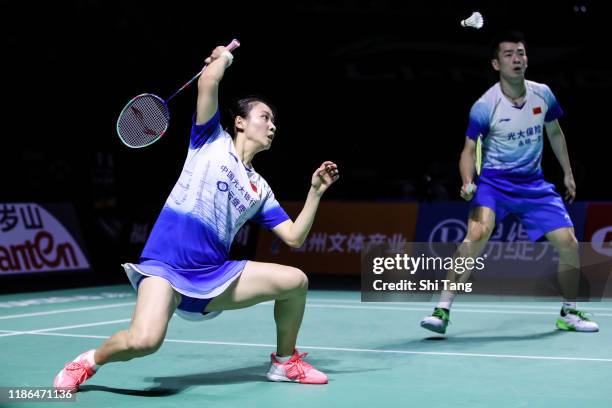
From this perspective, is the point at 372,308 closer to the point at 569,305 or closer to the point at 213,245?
the point at 569,305

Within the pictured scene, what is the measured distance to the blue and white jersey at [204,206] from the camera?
14.0 ft

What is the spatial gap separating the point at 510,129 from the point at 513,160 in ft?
0.67

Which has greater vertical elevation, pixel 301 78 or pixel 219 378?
pixel 301 78

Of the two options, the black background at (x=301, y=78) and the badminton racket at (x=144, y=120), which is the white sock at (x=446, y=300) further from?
the black background at (x=301, y=78)

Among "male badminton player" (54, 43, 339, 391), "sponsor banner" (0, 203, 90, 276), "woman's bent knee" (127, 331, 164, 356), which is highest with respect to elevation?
"male badminton player" (54, 43, 339, 391)

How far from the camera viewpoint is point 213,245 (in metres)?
4.35

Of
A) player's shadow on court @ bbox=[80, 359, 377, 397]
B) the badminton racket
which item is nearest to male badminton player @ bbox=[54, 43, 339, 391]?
player's shadow on court @ bbox=[80, 359, 377, 397]

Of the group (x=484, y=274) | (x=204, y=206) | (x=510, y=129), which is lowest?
(x=484, y=274)

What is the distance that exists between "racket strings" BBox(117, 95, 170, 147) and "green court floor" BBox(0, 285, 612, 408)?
1.16 meters

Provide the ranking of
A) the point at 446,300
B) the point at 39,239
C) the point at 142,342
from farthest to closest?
the point at 39,239
the point at 446,300
the point at 142,342

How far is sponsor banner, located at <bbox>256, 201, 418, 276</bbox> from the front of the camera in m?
10.9

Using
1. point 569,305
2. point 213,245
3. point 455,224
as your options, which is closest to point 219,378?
point 213,245

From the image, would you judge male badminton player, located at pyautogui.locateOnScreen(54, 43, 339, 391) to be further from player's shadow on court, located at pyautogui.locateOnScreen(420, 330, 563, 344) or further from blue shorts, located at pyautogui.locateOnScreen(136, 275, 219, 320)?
player's shadow on court, located at pyautogui.locateOnScreen(420, 330, 563, 344)

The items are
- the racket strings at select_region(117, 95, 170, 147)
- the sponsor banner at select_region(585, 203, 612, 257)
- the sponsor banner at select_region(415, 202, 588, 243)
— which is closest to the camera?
the racket strings at select_region(117, 95, 170, 147)
